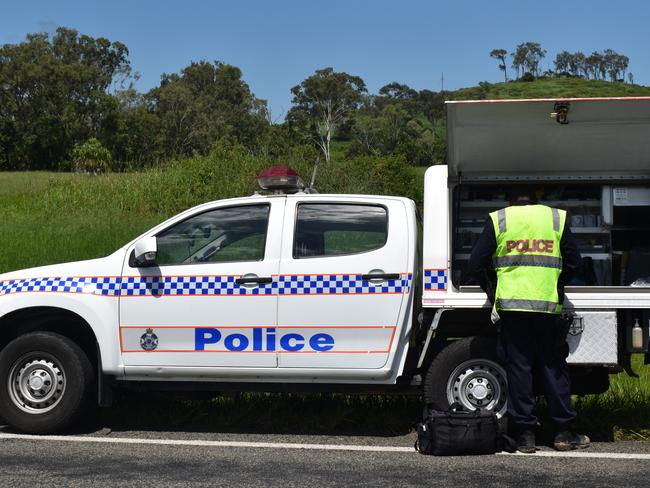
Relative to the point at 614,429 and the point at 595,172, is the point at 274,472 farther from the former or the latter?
the point at 595,172

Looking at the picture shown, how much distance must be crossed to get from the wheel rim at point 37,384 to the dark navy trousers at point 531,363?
3131mm

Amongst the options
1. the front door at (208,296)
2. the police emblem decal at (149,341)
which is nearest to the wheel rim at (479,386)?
the front door at (208,296)

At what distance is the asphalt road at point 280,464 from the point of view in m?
5.02

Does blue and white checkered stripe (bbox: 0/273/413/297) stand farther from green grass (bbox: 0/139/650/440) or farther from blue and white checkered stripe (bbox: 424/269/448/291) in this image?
green grass (bbox: 0/139/650/440)

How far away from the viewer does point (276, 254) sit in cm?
615

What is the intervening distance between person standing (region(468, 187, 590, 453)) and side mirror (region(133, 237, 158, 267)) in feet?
7.14

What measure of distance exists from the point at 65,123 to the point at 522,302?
258 feet

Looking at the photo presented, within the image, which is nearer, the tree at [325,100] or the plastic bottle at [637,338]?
the plastic bottle at [637,338]

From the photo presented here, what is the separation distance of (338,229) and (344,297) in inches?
21.4

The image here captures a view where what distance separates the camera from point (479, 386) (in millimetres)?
6000

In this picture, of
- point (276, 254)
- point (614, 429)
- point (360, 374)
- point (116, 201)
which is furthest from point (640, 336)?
point (116, 201)

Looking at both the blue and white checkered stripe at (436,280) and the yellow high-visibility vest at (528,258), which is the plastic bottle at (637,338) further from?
the blue and white checkered stripe at (436,280)

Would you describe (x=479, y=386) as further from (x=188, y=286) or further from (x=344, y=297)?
(x=188, y=286)

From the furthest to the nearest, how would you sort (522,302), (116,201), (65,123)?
1. (65,123)
2. (116,201)
3. (522,302)
